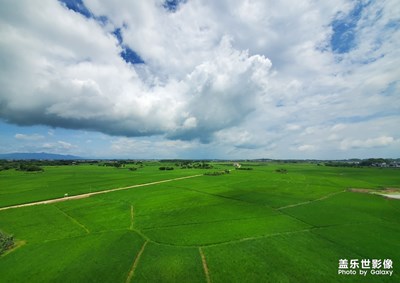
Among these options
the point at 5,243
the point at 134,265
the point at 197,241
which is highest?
the point at 5,243

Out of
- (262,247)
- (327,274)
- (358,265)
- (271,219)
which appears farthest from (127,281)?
(271,219)

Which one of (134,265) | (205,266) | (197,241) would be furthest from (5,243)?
(205,266)

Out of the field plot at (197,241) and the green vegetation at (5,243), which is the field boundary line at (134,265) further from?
the green vegetation at (5,243)

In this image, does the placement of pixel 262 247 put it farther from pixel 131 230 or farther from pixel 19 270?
pixel 19 270

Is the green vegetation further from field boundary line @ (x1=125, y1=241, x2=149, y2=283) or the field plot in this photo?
field boundary line @ (x1=125, y1=241, x2=149, y2=283)

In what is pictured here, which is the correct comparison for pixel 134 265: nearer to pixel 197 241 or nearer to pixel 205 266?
pixel 205 266

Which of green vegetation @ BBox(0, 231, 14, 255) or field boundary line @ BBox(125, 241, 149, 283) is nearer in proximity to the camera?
field boundary line @ BBox(125, 241, 149, 283)

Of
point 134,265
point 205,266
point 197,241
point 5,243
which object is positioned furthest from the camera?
point 197,241

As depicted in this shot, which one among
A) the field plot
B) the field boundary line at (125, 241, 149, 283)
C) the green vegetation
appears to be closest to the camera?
the field boundary line at (125, 241, 149, 283)

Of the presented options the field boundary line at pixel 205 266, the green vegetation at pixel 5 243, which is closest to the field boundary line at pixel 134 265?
the field boundary line at pixel 205 266

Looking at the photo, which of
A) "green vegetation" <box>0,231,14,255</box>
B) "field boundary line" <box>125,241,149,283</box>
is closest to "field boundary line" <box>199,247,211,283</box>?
"field boundary line" <box>125,241,149,283</box>

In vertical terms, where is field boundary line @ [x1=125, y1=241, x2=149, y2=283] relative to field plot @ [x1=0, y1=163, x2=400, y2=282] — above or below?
below
